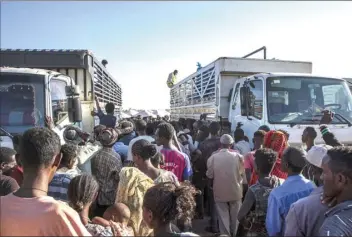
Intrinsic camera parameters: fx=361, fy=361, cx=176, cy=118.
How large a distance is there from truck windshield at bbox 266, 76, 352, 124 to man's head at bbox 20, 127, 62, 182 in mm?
5413

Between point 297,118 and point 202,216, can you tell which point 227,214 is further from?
point 297,118

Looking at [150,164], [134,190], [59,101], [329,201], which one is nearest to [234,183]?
[150,164]

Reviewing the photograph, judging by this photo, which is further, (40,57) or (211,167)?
(40,57)

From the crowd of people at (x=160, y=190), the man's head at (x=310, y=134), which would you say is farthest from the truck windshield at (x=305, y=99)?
the crowd of people at (x=160, y=190)

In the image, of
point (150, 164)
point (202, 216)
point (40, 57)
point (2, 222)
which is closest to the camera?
point (2, 222)

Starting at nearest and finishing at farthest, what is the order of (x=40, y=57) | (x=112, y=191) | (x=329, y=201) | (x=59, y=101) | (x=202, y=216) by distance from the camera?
1. (x=329, y=201)
2. (x=112, y=191)
3. (x=59, y=101)
4. (x=202, y=216)
5. (x=40, y=57)

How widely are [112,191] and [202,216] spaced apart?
309 cm

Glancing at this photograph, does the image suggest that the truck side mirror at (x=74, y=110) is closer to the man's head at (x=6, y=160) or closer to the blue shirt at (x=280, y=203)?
the man's head at (x=6, y=160)

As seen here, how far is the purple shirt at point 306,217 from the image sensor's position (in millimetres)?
2305

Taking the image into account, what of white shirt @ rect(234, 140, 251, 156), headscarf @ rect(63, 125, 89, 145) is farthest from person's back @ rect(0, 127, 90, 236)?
white shirt @ rect(234, 140, 251, 156)

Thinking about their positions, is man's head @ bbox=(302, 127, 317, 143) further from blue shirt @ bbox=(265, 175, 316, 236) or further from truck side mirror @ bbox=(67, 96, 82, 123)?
truck side mirror @ bbox=(67, 96, 82, 123)

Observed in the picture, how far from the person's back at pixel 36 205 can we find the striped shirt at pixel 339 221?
4.34 ft

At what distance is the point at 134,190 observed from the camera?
114 inches

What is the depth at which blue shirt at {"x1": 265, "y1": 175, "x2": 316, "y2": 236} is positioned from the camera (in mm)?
2854
